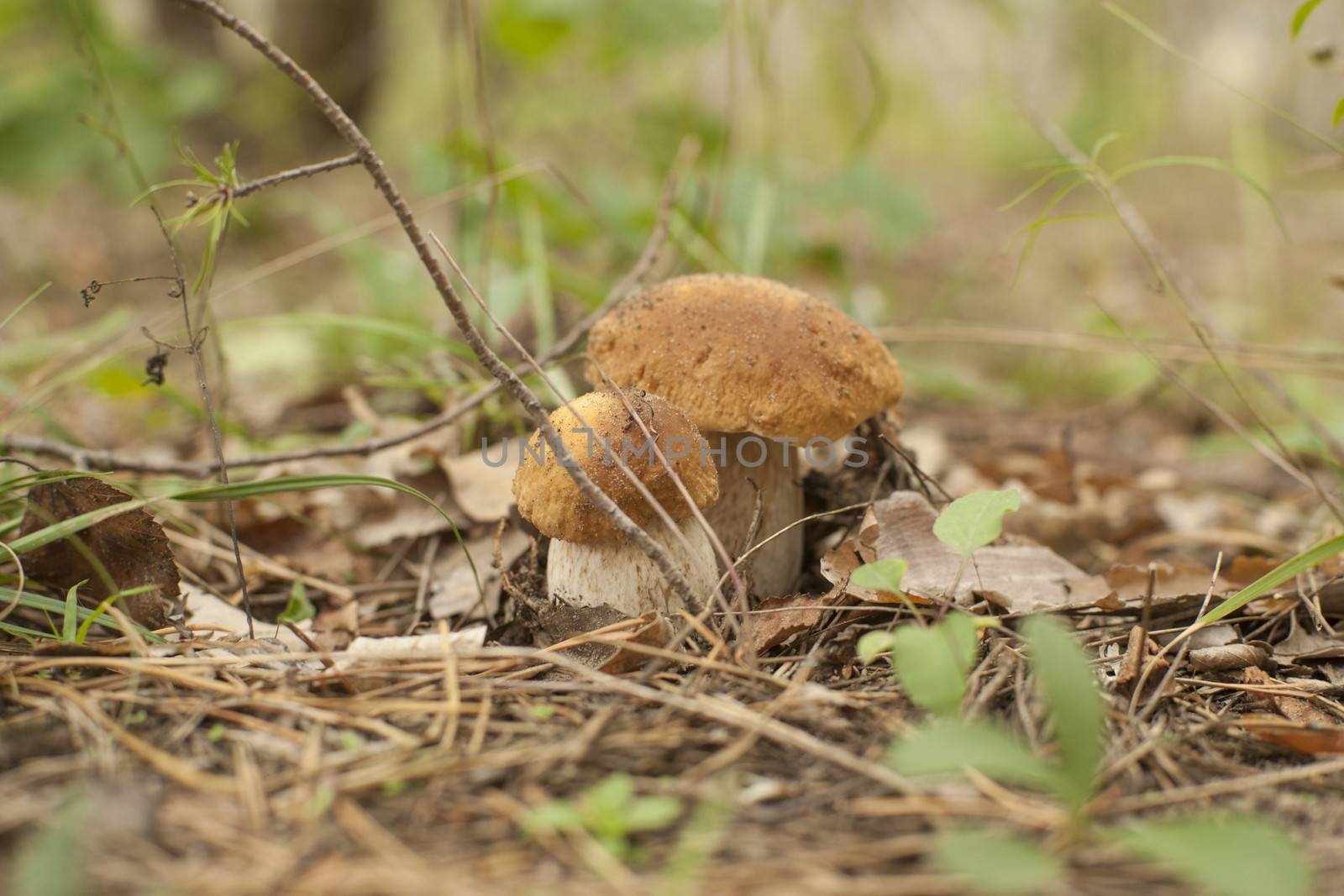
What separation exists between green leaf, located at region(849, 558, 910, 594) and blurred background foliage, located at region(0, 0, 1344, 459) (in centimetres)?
68

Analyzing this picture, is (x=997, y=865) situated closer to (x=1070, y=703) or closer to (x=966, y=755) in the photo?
(x=966, y=755)

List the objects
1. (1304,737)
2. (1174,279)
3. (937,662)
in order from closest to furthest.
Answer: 1. (937,662)
2. (1304,737)
3. (1174,279)

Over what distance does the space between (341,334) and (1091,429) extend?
366cm

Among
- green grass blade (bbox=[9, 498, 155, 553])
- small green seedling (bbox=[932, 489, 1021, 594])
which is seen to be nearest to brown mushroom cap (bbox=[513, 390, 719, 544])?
small green seedling (bbox=[932, 489, 1021, 594])

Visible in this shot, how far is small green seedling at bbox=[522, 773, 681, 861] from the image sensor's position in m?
1.05

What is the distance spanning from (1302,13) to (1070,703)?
1.48 metres

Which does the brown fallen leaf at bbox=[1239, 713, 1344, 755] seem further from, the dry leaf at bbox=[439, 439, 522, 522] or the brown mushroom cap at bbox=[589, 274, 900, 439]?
the dry leaf at bbox=[439, 439, 522, 522]

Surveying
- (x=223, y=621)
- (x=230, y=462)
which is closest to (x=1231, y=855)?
(x=223, y=621)

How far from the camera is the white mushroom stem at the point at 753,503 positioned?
212cm

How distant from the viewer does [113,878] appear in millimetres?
954

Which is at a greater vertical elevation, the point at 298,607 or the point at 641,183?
the point at 641,183

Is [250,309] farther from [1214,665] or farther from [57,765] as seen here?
[1214,665]

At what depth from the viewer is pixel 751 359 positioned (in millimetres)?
1897

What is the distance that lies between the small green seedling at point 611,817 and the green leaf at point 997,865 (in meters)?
0.34
